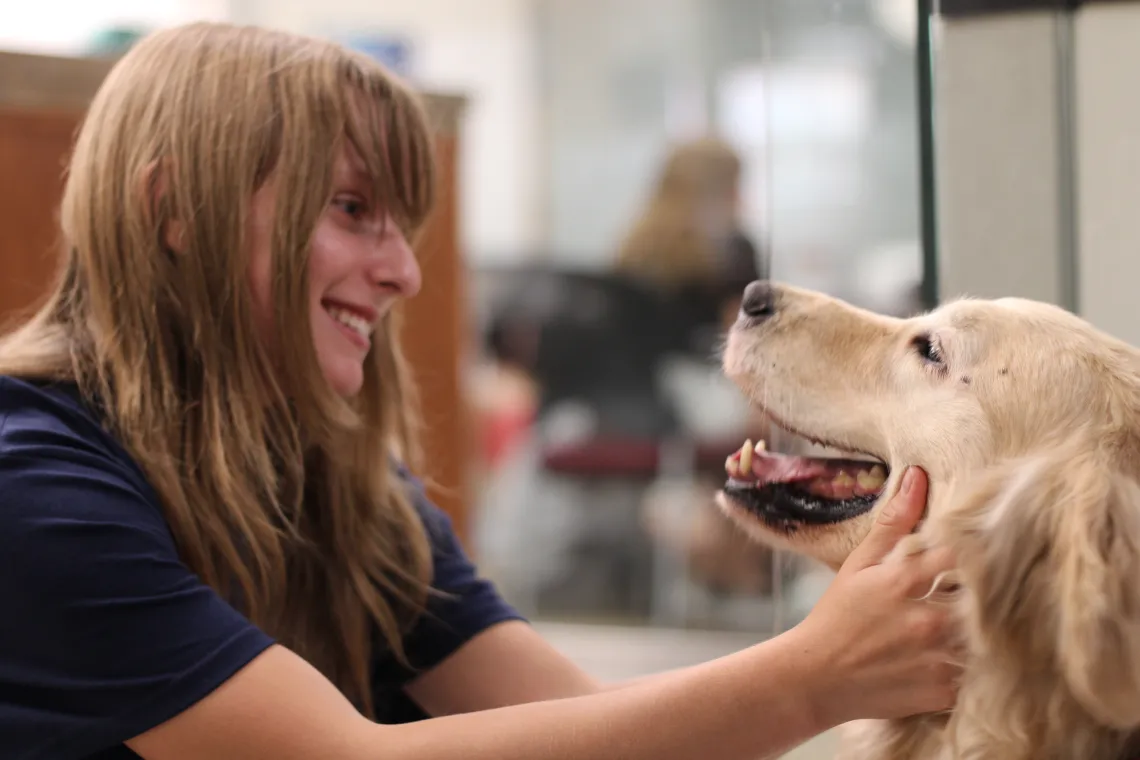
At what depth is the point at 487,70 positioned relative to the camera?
16.9 ft

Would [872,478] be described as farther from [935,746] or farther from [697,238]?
[697,238]

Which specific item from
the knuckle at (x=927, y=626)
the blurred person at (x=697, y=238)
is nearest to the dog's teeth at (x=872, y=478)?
the knuckle at (x=927, y=626)

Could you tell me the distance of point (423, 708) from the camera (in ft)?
4.70

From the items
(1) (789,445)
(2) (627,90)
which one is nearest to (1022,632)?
(1) (789,445)

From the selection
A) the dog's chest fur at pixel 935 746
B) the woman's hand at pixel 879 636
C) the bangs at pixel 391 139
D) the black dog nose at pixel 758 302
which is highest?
the bangs at pixel 391 139

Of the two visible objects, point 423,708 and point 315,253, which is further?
point 423,708

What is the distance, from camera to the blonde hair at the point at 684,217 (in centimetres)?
313

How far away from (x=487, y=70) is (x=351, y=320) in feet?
13.3

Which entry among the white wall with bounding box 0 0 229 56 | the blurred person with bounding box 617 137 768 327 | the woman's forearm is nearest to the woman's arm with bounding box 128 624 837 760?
the woman's forearm

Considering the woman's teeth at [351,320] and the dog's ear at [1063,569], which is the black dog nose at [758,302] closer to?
the dog's ear at [1063,569]

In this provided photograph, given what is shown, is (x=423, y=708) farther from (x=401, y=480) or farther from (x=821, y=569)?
(x=821, y=569)

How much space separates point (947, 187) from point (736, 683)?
2.63 feet

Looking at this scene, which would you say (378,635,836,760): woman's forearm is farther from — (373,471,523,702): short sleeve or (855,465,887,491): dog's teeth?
(373,471,523,702): short sleeve

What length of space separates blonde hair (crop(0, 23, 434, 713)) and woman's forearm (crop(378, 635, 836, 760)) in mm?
336
